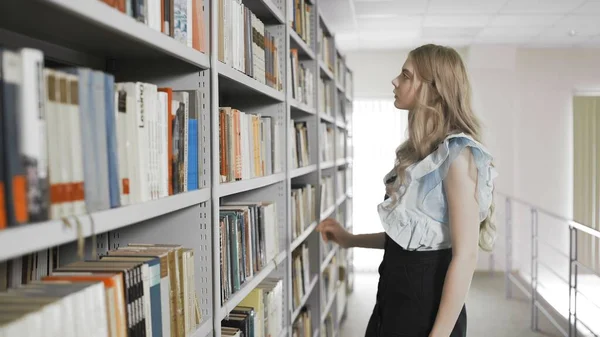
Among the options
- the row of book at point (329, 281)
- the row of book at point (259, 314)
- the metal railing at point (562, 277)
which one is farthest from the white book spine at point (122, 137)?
the metal railing at point (562, 277)

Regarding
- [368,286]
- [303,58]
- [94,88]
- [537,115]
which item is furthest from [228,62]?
[537,115]

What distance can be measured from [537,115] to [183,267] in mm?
6143

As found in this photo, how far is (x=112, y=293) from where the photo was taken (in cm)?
84

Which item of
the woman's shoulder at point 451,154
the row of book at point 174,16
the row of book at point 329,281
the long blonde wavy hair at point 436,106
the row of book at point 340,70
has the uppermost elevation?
the row of book at point 340,70

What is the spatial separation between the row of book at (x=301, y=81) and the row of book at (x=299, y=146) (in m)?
0.13

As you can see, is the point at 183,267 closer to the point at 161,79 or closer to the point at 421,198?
the point at 161,79

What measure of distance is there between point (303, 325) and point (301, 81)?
3.89 ft

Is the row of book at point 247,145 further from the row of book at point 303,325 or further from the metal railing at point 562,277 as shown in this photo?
the metal railing at point 562,277

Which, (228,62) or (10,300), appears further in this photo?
(228,62)

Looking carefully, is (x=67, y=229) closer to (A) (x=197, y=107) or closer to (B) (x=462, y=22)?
(A) (x=197, y=107)

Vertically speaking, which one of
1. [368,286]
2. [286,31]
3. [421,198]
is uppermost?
[286,31]

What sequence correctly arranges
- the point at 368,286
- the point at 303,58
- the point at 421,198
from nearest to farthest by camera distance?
the point at 421,198 < the point at 303,58 < the point at 368,286

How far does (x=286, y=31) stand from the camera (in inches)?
81.6

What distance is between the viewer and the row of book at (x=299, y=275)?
7.91 feet
